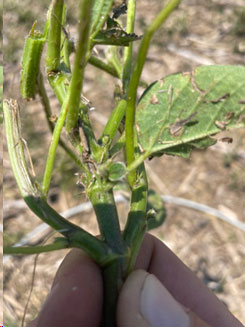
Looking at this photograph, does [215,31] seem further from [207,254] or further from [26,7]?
[207,254]

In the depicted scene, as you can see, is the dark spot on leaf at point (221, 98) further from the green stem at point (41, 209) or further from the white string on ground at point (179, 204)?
the white string on ground at point (179, 204)

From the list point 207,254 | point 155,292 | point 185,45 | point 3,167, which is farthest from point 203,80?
point 185,45

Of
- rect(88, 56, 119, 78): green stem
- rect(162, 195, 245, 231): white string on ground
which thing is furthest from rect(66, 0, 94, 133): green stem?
rect(162, 195, 245, 231): white string on ground

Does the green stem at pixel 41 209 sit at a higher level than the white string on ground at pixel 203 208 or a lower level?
higher

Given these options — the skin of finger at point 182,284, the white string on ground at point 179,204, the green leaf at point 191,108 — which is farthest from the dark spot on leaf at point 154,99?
the white string on ground at point 179,204

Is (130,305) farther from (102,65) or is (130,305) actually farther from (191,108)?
(102,65)

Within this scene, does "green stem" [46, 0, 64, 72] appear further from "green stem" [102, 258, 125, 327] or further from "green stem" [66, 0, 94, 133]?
"green stem" [102, 258, 125, 327]
